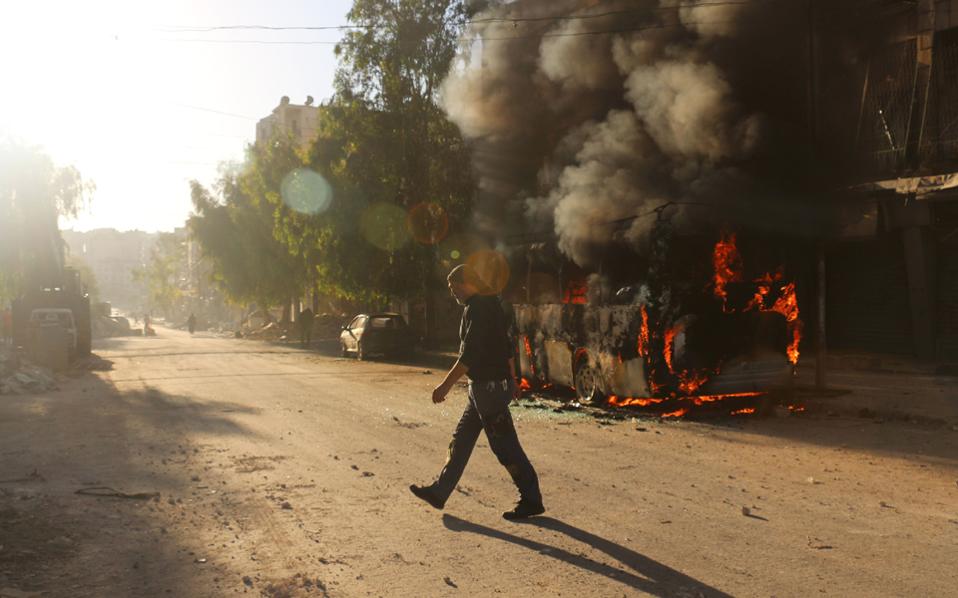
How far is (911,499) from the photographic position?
21.1ft

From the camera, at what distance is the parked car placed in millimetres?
26172

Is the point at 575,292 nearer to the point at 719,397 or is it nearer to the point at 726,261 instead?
the point at 726,261

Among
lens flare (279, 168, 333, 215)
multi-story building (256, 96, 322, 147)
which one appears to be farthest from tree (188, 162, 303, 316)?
multi-story building (256, 96, 322, 147)

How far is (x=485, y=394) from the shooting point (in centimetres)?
577

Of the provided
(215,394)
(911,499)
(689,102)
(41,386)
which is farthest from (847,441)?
(41,386)

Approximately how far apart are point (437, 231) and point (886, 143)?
517 inches

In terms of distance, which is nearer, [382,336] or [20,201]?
[382,336]

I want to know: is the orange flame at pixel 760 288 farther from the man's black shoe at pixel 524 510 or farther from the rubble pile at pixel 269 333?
the rubble pile at pixel 269 333

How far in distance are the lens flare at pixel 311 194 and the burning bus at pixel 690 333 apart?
17.7 m

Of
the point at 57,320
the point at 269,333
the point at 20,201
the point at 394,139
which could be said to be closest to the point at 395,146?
the point at 394,139

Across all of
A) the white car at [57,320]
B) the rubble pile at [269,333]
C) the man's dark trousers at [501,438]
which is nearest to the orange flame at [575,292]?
the man's dark trousers at [501,438]

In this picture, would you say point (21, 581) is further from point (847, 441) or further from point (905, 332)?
point (905, 332)

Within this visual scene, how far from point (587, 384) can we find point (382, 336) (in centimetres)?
1440

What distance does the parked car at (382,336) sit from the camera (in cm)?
2617
